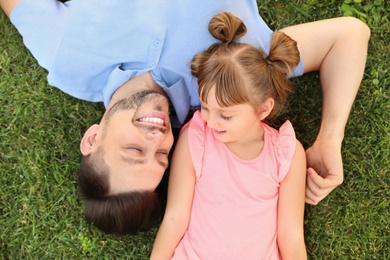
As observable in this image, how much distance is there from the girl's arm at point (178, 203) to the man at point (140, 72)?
124mm

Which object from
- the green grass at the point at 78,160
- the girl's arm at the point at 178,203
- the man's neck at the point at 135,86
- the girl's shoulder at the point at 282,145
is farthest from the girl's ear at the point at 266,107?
the green grass at the point at 78,160

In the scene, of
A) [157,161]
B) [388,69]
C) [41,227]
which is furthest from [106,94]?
[388,69]

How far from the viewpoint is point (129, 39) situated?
9.59 ft

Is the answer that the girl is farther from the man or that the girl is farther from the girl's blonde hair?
the man

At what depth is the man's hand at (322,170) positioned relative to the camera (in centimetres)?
299

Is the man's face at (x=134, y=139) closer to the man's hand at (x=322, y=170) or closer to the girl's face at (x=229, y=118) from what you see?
the girl's face at (x=229, y=118)

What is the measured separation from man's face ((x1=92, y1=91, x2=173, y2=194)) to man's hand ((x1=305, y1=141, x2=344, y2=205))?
101 centimetres

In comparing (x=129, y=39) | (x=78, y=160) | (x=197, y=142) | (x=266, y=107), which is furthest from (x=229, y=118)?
(x=78, y=160)

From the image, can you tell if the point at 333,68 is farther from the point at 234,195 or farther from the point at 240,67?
the point at 234,195

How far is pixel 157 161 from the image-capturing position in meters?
2.84

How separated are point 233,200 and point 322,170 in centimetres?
65

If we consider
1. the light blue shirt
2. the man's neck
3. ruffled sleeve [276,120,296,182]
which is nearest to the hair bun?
the light blue shirt

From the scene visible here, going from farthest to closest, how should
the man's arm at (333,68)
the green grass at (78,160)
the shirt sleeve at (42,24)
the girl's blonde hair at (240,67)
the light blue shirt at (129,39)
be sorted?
the green grass at (78,160), the man's arm at (333,68), the shirt sleeve at (42,24), the light blue shirt at (129,39), the girl's blonde hair at (240,67)

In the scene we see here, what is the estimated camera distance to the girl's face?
2.64m
